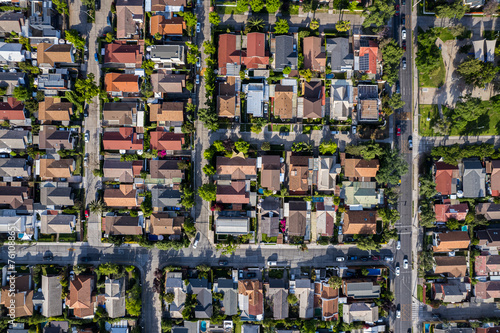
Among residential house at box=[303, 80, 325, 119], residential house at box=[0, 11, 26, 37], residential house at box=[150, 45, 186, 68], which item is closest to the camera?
residential house at box=[150, 45, 186, 68]

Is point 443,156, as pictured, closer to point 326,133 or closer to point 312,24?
point 326,133

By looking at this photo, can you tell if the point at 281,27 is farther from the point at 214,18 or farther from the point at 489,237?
the point at 489,237

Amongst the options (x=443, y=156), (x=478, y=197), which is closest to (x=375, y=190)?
(x=443, y=156)

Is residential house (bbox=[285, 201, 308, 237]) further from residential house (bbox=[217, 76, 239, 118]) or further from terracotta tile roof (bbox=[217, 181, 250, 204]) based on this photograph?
residential house (bbox=[217, 76, 239, 118])

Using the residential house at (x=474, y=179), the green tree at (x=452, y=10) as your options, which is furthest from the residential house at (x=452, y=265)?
the green tree at (x=452, y=10)

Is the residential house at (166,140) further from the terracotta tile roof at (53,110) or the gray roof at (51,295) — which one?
the gray roof at (51,295)

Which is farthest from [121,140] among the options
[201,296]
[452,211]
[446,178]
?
[452,211]

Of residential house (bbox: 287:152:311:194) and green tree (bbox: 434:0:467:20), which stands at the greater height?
green tree (bbox: 434:0:467:20)

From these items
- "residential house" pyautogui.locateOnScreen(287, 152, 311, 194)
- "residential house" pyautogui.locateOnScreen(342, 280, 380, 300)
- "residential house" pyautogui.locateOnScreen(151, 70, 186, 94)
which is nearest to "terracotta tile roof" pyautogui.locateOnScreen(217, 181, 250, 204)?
"residential house" pyautogui.locateOnScreen(287, 152, 311, 194)
